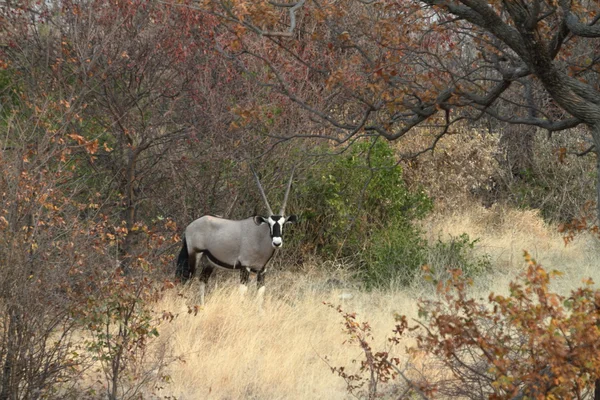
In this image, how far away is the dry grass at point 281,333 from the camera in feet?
24.7

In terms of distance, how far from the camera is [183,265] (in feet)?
32.9

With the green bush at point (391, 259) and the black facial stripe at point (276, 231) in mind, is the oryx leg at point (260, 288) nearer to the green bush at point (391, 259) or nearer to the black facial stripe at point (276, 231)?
the black facial stripe at point (276, 231)

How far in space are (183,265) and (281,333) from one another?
5.75 ft

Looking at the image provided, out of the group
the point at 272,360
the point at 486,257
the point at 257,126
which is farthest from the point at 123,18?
the point at 486,257

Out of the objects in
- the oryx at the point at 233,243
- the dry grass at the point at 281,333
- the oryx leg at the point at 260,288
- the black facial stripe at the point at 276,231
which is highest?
the black facial stripe at the point at 276,231

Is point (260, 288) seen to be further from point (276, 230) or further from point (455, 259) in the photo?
point (455, 259)

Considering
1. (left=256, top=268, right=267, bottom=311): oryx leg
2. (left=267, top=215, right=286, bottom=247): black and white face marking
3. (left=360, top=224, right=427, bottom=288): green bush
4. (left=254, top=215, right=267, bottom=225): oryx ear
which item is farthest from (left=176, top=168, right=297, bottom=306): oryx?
(left=360, top=224, right=427, bottom=288): green bush

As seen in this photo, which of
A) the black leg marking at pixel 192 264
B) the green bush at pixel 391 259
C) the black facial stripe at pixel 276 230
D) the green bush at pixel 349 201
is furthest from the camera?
the green bush at pixel 349 201

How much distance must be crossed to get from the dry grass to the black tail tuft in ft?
0.77

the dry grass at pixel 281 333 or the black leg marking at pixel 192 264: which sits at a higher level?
the black leg marking at pixel 192 264

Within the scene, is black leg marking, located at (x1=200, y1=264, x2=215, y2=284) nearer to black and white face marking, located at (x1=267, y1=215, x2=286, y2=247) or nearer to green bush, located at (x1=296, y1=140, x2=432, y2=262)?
black and white face marking, located at (x1=267, y1=215, x2=286, y2=247)

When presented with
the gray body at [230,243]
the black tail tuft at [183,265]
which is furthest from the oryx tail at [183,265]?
the gray body at [230,243]

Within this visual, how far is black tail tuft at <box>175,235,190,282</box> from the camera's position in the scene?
9971 millimetres

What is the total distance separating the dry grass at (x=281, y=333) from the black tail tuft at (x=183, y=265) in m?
0.23
